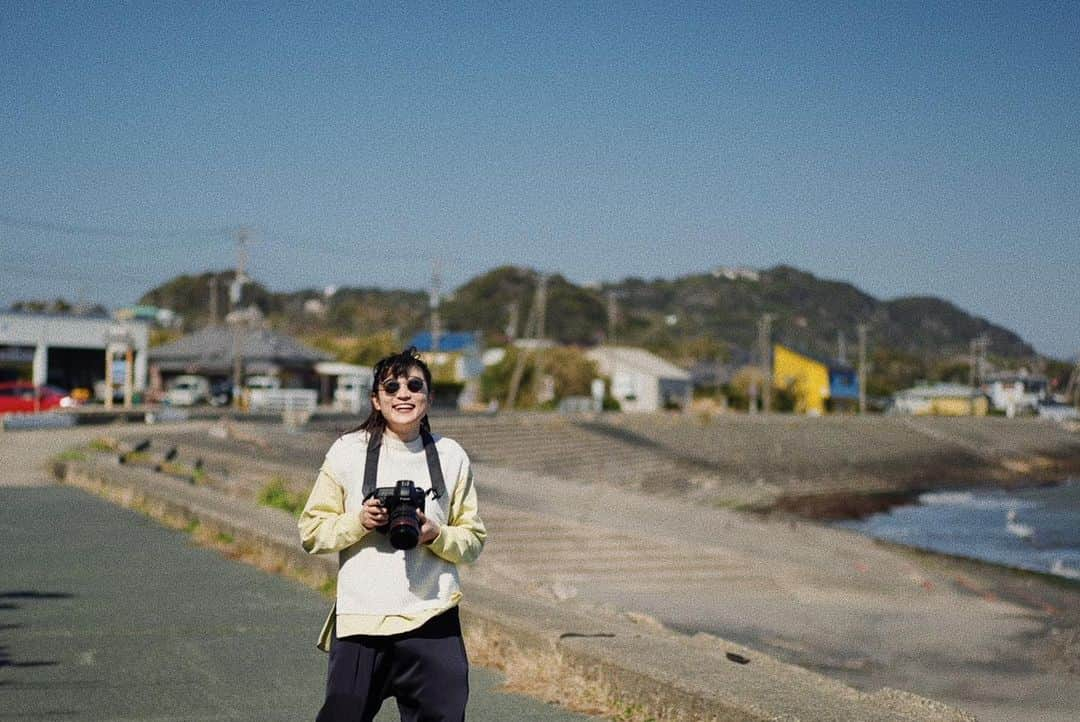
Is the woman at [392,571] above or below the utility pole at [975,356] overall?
below

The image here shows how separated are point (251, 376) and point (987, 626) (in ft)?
212

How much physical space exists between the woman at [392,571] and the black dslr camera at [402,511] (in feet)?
0.39

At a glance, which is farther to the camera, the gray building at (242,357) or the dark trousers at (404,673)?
the gray building at (242,357)

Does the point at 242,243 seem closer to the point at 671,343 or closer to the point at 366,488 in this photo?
the point at 366,488

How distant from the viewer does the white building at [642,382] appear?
9350 centimetres

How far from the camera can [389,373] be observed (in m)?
4.03

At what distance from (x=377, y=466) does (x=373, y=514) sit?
0.78ft

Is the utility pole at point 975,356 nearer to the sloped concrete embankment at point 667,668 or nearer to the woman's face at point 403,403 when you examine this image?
the sloped concrete embankment at point 667,668

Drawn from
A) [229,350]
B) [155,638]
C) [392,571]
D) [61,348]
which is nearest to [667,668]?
[392,571]

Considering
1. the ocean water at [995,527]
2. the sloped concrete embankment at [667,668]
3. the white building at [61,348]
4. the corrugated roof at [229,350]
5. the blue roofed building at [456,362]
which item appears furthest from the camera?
the blue roofed building at [456,362]

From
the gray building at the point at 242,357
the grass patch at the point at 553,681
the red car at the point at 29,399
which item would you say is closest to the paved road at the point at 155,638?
the grass patch at the point at 553,681

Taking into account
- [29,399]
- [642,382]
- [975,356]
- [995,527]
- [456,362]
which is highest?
[975,356]

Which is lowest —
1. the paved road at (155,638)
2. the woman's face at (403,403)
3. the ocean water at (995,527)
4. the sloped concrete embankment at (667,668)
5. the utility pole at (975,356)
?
the ocean water at (995,527)

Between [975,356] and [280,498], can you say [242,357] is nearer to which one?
[280,498]
